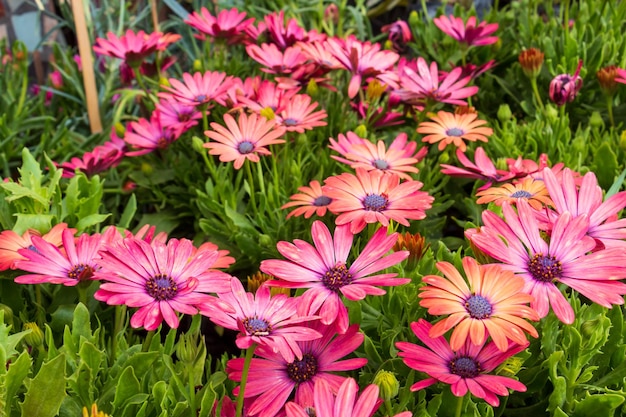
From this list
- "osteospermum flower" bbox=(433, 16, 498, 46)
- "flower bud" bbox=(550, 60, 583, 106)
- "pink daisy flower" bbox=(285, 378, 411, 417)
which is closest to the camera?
"pink daisy flower" bbox=(285, 378, 411, 417)

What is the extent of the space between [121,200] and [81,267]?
23.1 inches

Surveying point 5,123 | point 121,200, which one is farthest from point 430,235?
point 5,123

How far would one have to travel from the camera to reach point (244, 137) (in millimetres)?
1003

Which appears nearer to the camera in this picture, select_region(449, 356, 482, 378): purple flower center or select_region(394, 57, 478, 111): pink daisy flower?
select_region(449, 356, 482, 378): purple flower center

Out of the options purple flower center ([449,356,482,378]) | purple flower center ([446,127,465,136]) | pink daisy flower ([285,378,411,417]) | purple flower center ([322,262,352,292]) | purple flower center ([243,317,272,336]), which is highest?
purple flower center ([243,317,272,336])

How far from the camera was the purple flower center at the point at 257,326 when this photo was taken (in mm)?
597

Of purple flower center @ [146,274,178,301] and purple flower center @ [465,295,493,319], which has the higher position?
purple flower center @ [465,295,493,319]

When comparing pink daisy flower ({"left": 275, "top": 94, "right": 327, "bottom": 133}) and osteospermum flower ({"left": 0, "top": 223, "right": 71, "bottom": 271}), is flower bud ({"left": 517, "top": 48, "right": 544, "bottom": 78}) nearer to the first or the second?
pink daisy flower ({"left": 275, "top": 94, "right": 327, "bottom": 133})

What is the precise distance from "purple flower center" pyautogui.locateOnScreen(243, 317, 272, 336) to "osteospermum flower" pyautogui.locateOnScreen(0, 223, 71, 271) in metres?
0.31

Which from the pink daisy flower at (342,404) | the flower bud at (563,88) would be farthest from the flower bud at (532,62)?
the pink daisy flower at (342,404)

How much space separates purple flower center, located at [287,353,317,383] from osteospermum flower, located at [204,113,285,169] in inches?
14.7

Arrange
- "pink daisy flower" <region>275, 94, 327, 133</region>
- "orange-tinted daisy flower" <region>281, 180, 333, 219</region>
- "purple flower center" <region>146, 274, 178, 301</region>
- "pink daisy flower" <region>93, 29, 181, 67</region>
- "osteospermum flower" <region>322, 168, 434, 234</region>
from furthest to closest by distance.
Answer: "pink daisy flower" <region>93, 29, 181, 67</region>, "pink daisy flower" <region>275, 94, 327, 133</region>, "orange-tinted daisy flower" <region>281, 180, 333, 219</region>, "osteospermum flower" <region>322, 168, 434, 234</region>, "purple flower center" <region>146, 274, 178, 301</region>

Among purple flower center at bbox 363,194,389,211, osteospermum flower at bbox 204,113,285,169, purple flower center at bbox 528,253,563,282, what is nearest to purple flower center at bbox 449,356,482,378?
purple flower center at bbox 528,253,563,282

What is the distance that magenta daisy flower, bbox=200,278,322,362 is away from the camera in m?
0.58
